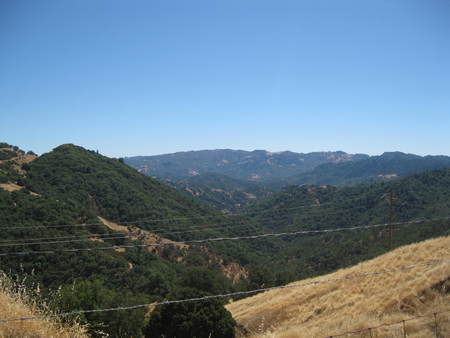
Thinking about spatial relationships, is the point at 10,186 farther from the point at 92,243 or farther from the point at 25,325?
the point at 25,325

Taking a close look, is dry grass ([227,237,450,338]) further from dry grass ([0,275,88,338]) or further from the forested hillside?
dry grass ([0,275,88,338])

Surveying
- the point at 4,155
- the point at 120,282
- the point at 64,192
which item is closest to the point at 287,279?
the point at 120,282

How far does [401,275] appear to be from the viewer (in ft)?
47.8

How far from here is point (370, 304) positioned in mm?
12688

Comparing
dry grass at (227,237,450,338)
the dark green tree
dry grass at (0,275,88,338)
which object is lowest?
the dark green tree

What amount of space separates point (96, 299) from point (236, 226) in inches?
3717

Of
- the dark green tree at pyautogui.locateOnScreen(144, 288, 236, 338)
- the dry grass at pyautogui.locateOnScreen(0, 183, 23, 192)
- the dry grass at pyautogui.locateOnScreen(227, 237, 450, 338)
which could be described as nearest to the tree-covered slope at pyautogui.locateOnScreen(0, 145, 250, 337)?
the dry grass at pyautogui.locateOnScreen(0, 183, 23, 192)

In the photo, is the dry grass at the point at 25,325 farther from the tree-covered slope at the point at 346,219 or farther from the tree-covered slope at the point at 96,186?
the tree-covered slope at the point at 96,186

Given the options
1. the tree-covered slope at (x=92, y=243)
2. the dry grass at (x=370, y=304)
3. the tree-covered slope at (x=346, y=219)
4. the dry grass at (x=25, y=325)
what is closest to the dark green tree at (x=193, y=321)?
the dry grass at (x=370, y=304)

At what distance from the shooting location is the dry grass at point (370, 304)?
7.80m

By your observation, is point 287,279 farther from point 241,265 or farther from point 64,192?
point 64,192

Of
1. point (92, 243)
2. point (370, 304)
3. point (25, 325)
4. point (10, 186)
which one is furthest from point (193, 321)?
point (10, 186)

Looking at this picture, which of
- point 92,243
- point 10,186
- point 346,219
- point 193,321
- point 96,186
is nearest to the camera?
point 193,321

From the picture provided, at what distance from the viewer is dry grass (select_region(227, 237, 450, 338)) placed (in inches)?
307
